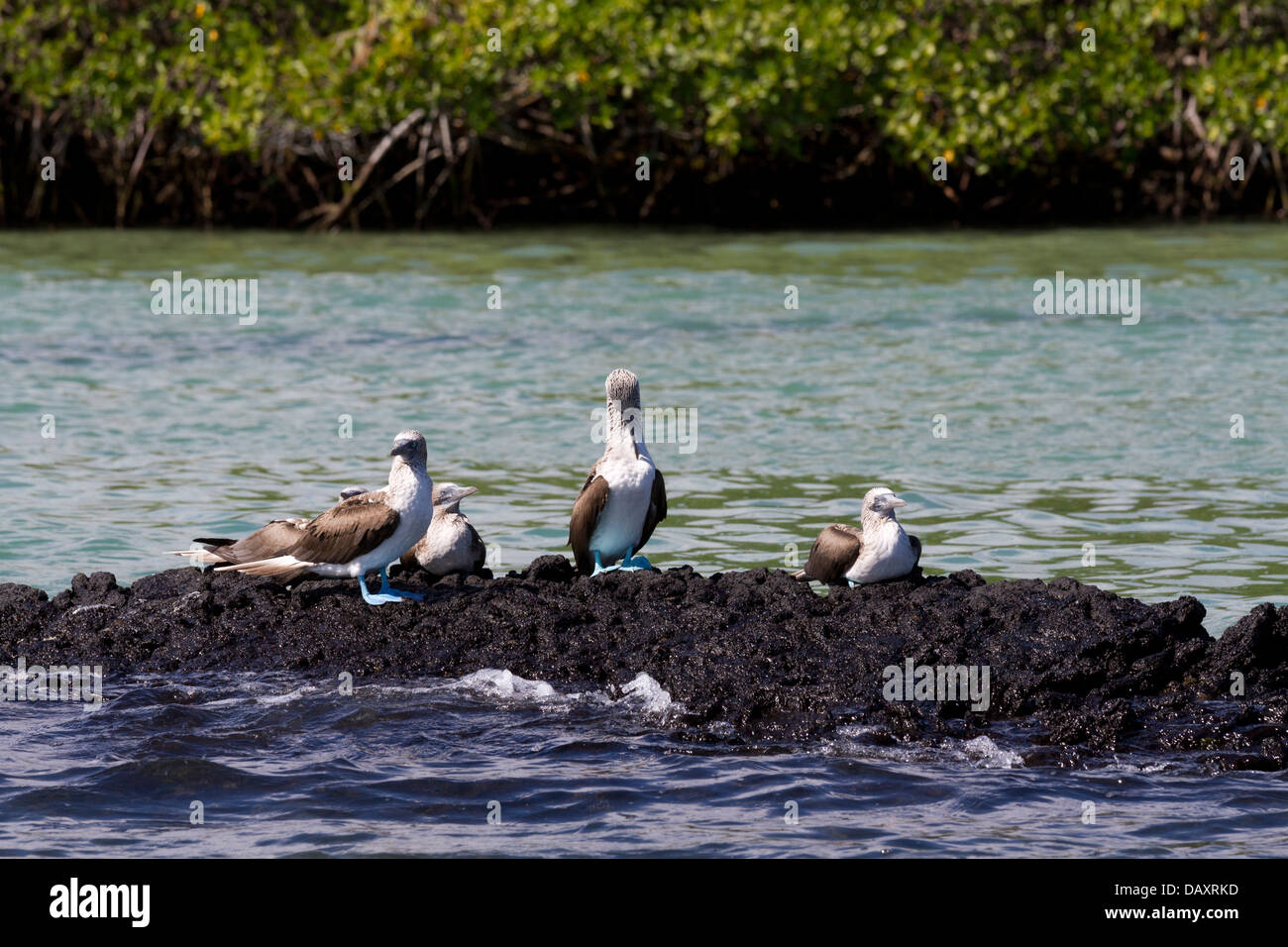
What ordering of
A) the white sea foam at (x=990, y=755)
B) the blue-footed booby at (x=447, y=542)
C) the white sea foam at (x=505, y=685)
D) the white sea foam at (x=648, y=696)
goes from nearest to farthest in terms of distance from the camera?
the white sea foam at (x=990, y=755) → the white sea foam at (x=648, y=696) → the white sea foam at (x=505, y=685) → the blue-footed booby at (x=447, y=542)

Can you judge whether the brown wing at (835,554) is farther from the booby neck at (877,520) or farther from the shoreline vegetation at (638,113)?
the shoreline vegetation at (638,113)

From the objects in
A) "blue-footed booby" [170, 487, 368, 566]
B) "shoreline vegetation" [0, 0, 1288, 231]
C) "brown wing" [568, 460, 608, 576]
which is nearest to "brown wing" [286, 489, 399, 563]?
"blue-footed booby" [170, 487, 368, 566]

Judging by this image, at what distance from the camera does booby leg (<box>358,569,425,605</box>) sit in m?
8.59

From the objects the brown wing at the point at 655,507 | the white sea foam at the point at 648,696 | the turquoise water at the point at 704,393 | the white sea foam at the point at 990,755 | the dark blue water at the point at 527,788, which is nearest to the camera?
the dark blue water at the point at 527,788

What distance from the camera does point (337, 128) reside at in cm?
2425

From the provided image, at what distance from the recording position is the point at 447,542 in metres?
9.06

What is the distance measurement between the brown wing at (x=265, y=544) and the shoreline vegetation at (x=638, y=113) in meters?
15.9

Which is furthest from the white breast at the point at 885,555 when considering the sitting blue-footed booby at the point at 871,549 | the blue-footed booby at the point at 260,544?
the blue-footed booby at the point at 260,544

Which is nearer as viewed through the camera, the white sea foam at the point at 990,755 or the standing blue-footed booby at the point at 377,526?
the white sea foam at the point at 990,755

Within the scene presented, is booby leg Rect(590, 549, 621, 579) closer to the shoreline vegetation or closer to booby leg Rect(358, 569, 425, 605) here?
booby leg Rect(358, 569, 425, 605)

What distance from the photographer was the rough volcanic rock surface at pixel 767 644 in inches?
297

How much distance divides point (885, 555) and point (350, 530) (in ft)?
8.02

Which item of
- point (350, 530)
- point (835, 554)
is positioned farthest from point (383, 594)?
point (835, 554)
